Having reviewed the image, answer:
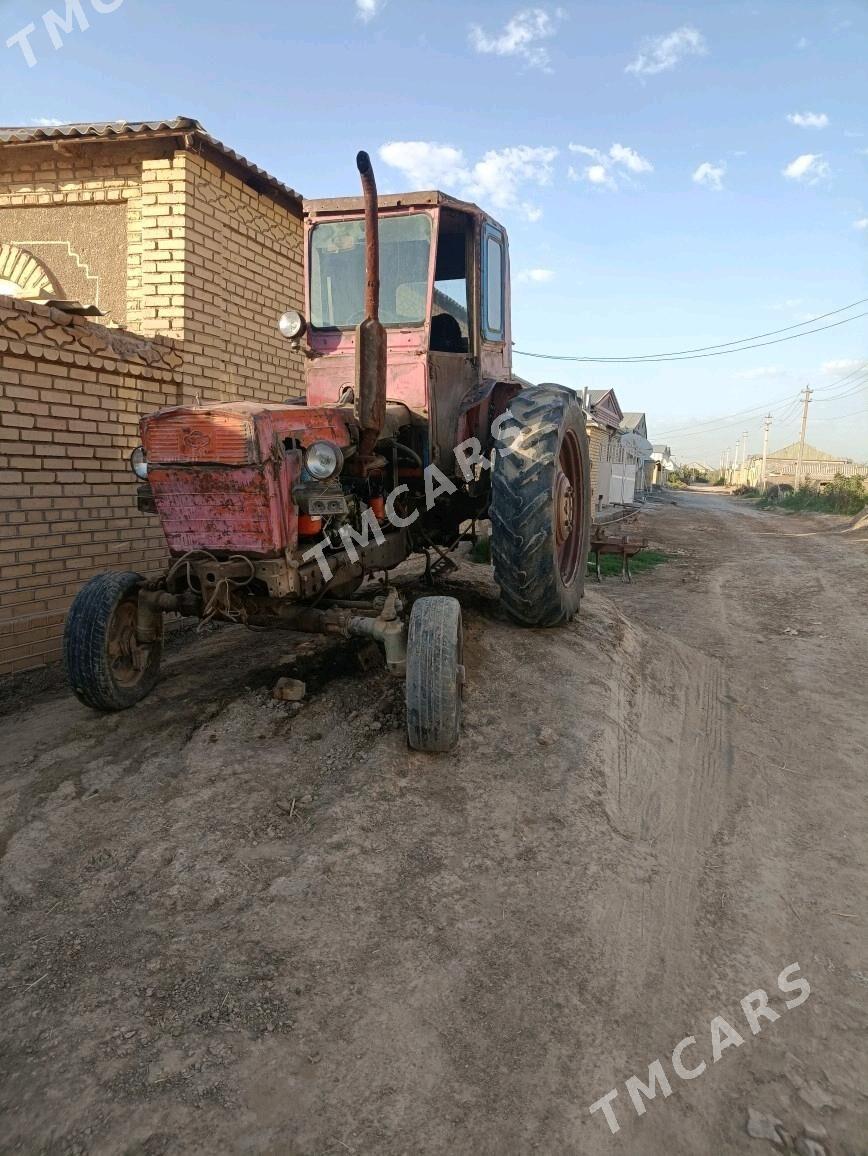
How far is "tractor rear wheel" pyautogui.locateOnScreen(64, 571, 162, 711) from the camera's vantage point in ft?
12.6

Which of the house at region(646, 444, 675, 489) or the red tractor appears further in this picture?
the house at region(646, 444, 675, 489)

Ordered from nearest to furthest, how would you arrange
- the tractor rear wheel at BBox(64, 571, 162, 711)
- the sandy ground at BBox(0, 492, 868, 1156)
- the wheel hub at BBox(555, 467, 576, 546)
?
the sandy ground at BBox(0, 492, 868, 1156)
the tractor rear wheel at BBox(64, 571, 162, 711)
the wheel hub at BBox(555, 467, 576, 546)

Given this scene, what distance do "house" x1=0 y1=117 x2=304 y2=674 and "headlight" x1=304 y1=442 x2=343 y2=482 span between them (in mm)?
2671

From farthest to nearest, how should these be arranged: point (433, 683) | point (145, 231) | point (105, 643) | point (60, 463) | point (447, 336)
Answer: point (145, 231), point (60, 463), point (447, 336), point (105, 643), point (433, 683)

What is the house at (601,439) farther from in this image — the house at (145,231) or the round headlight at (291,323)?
the round headlight at (291,323)

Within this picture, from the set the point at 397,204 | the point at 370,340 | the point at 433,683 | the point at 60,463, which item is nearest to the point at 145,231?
the point at 60,463

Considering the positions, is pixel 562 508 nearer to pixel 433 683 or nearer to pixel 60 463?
pixel 433 683

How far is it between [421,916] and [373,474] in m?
2.54

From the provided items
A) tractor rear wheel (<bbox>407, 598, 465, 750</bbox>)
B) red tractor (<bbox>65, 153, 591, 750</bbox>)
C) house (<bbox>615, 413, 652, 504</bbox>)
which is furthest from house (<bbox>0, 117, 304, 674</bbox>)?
house (<bbox>615, 413, 652, 504</bbox>)

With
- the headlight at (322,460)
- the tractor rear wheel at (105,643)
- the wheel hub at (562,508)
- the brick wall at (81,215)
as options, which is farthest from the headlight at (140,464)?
the brick wall at (81,215)

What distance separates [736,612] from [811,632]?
3.02 feet

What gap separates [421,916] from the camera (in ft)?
8.32

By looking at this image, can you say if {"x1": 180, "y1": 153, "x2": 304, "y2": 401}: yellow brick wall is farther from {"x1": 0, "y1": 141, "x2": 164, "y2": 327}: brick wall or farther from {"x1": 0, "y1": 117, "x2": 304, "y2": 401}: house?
{"x1": 0, "y1": 141, "x2": 164, "y2": 327}: brick wall

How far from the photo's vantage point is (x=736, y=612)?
25.6 ft
